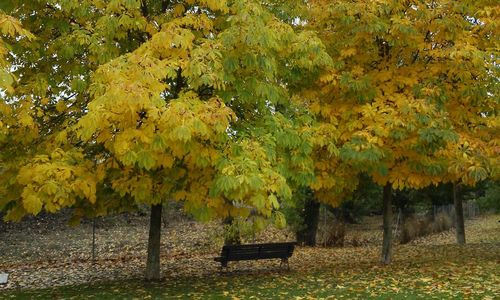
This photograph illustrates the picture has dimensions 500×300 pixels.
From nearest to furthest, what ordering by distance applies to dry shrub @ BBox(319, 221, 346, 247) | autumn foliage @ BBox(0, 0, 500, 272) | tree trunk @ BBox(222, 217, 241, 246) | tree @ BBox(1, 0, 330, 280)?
1. tree @ BBox(1, 0, 330, 280)
2. autumn foliage @ BBox(0, 0, 500, 272)
3. tree trunk @ BBox(222, 217, 241, 246)
4. dry shrub @ BBox(319, 221, 346, 247)

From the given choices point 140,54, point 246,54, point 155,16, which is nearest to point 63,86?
point 155,16

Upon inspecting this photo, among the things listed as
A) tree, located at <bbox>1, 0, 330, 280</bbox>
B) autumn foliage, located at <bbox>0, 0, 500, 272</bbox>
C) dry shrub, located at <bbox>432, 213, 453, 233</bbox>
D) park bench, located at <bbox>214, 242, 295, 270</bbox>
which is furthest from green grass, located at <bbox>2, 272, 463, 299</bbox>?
dry shrub, located at <bbox>432, 213, 453, 233</bbox>

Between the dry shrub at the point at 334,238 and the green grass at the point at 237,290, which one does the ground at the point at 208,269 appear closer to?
the green grass at the point at 237,290

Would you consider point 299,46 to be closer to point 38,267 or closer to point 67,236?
point 38,267

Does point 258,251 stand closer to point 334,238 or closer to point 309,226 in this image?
point 309,226

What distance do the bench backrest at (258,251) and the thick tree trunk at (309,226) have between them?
7.84m

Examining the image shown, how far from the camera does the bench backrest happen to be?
12523mm

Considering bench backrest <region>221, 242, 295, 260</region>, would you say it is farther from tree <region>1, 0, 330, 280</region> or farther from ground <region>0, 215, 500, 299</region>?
tree <region>1, 0, 330, 280</region>

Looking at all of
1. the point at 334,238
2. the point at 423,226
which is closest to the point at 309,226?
the point at 334,238

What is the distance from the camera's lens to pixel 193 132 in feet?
23.2

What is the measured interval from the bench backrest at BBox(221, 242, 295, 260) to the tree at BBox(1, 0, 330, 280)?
6.77 feet

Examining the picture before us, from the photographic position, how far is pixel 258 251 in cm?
1280

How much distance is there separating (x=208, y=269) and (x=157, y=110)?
816 cm

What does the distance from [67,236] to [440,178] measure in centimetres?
1681
